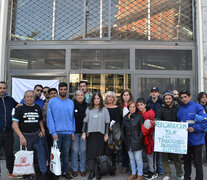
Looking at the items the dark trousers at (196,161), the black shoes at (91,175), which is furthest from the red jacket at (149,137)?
the black shoes at (91,175)

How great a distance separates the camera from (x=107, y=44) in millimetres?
6336

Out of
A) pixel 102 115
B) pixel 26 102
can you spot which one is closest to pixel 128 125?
pixel 102 115

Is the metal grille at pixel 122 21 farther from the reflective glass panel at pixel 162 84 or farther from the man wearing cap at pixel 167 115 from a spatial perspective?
the man wearing cap at pixel 167 115

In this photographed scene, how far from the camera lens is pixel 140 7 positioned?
6.43 meters

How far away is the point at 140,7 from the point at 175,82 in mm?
2598

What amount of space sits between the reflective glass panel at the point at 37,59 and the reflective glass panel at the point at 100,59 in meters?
0.45

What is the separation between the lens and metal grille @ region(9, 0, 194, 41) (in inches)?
252

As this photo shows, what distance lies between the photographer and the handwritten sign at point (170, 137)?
395 centimetres

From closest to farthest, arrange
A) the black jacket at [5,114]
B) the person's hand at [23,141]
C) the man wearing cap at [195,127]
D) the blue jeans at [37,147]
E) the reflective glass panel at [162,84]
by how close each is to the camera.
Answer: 1. the man wearing cap at [195,127]
2. the person's hand at [23,141]
3. the blue jeans at [37,147]
4. the black jacket at [5,114]
5. the reflective glass panel at [162,84]

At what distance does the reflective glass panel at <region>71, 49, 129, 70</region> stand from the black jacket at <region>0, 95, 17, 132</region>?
8.04 feet

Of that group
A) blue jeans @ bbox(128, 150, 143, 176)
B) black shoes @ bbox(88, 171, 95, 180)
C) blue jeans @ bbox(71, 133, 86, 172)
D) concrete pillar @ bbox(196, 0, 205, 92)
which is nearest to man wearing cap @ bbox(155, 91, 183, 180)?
blue jeans @ bbox(128, 150, 143, 176)

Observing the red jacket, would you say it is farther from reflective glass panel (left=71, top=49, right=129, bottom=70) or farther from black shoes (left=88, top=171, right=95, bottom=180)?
reflective glass panel (left=71, top=49, right=129, bottom=70)

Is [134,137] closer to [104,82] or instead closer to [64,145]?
[64,145]

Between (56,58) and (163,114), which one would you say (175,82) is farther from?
(56,58)
